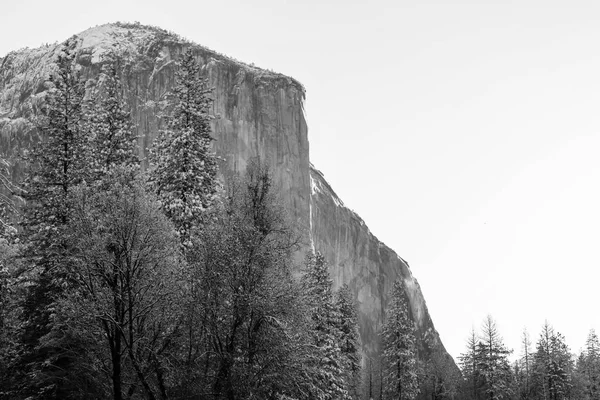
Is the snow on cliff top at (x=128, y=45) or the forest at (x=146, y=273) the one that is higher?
the snow on cliff top at (x=128, y=45)

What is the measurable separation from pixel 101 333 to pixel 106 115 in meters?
11.7

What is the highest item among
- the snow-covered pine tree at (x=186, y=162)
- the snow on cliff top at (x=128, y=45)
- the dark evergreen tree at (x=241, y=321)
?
the snow on cliff top at (x=128, y=45)

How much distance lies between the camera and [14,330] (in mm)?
26469

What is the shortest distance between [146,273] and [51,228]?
704 centimetres

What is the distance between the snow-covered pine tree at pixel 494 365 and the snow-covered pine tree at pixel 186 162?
38781 mm

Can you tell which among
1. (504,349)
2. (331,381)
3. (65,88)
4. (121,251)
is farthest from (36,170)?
(504,349)

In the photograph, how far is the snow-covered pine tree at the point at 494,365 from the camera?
2335 inches

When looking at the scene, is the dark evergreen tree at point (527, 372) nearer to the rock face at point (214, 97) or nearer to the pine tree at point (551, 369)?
the pine tree at point (551, 369)

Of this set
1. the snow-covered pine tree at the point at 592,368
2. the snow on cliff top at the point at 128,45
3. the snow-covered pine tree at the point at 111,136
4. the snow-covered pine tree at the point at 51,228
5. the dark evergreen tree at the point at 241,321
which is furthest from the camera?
the snow on cliff top at the point at 128,45

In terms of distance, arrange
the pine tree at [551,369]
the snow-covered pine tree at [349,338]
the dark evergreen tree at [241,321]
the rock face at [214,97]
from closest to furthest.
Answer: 1. the dark evergreen tree at [241,321]
2. the snow-covered pine tree at [349,338]
3. the pine tree at [551,369]
4. the rock face at [214,97]

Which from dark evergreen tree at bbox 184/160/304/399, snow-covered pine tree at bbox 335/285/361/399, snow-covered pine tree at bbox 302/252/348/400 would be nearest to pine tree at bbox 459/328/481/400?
snow-covered pine tree at bbox 335/285/361/399

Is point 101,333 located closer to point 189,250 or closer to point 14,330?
point 189,250

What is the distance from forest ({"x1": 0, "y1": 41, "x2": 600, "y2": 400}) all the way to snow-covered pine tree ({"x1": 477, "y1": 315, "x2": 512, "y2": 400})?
33.3m

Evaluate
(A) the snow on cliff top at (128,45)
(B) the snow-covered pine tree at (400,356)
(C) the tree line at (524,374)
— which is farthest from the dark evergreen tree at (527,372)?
(A) the snow on cliff top at (128,45)
